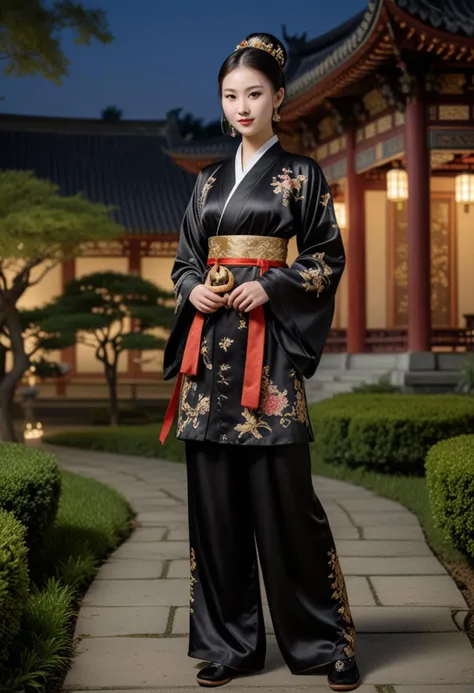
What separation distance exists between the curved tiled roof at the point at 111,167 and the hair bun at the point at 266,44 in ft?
69.3

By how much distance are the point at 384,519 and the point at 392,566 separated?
4.61ft

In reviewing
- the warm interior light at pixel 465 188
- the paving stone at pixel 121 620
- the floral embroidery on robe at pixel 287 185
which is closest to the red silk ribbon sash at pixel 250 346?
the floral embroidery on robe at pixel 287 185

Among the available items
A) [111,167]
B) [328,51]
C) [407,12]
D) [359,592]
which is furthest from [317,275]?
[111,167]

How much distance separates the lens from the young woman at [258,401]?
3148 millimetres

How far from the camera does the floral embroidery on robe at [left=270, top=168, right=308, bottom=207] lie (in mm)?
3176

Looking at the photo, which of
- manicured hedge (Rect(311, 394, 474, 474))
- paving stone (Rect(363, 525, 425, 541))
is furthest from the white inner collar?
manicured hedge (Rect(311, 394, 474, 474))

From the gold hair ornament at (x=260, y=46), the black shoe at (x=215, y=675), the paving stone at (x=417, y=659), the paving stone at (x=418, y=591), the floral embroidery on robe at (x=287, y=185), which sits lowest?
the paving stone at (x=418, y=591)

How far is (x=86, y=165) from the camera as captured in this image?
87.0 ft

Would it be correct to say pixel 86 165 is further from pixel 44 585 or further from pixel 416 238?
pixel 44 585

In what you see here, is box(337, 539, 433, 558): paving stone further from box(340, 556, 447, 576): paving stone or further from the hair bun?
the hair bun

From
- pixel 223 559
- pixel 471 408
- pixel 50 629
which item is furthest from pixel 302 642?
pixel 471 408

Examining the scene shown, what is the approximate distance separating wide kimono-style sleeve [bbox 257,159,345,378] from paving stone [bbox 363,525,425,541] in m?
2.73

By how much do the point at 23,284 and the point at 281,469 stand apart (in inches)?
338

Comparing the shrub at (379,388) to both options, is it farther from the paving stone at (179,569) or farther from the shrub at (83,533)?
the paving stone at (179,569)
